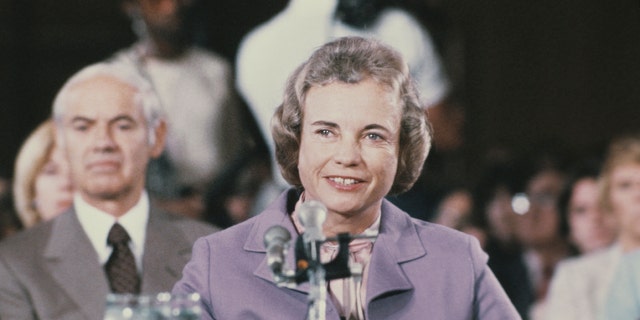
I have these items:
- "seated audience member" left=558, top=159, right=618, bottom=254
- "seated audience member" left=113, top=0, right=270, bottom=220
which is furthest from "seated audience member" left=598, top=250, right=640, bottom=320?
"seated audience member" left=113, top=0, right=270, bottom=220

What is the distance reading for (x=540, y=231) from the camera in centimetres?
682

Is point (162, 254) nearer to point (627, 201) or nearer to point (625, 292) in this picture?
point (625, 292)

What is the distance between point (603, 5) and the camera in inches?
358

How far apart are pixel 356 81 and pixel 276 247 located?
62 cm

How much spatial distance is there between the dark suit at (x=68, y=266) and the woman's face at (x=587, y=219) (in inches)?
115

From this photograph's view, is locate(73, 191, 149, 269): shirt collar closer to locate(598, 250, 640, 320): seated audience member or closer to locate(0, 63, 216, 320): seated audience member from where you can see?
locate(0, 63, 216, 320): seated audience member

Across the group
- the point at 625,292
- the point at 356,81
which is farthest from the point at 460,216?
the point at 356,81

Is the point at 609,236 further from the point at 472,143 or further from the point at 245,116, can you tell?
the point at 472,143

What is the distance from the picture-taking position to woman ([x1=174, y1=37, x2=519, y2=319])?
2996 millimetres

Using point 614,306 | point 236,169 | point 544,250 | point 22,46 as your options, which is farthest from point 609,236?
point 22,46

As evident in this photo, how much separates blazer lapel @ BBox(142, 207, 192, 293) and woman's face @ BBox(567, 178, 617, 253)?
2.92 meters

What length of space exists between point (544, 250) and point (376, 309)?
12.9 ft

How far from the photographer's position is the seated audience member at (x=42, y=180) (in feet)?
16.3

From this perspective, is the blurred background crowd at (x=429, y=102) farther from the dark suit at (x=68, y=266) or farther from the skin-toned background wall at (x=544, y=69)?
the dark suit at (x=68, y=266)
